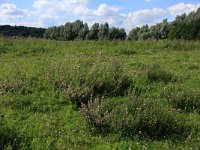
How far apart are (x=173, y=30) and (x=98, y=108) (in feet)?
187

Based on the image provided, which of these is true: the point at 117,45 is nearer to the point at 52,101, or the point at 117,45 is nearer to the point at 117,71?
the point at 117,71

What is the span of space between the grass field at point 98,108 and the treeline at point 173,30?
40070 mm

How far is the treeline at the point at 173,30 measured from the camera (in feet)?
185

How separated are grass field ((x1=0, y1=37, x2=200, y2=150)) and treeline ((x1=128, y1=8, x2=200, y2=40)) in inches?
1578

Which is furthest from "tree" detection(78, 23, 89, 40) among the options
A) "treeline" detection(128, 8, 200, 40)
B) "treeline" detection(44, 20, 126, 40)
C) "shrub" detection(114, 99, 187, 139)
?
"shrub" detection(114, 99, 187, 139)

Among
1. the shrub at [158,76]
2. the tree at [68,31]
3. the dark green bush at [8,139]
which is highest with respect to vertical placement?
the shrub at [158,76]

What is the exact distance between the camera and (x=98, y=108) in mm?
7250

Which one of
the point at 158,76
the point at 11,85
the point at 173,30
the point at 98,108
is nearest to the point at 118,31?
the point at 173,30

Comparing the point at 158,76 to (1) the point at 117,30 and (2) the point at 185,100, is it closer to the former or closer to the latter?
(2) the point at 185,100

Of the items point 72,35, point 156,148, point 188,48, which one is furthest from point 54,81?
point 72,35

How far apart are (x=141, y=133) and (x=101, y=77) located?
2.60 m

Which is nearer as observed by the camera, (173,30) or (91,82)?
(91,82)

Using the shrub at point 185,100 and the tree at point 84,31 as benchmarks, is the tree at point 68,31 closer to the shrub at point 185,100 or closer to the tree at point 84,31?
the tree at point 84,31

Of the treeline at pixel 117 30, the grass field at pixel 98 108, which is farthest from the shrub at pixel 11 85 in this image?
the treeline at pixel 117 30
